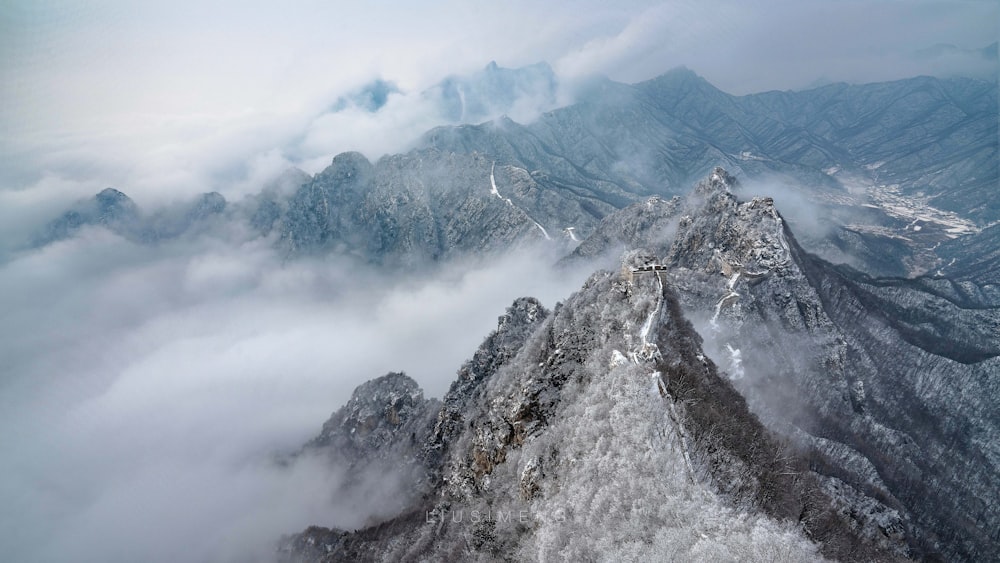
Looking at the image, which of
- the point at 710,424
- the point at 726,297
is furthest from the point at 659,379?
the point at 726,297

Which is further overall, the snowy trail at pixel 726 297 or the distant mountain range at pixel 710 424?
the snowy trail at pixel 726 297

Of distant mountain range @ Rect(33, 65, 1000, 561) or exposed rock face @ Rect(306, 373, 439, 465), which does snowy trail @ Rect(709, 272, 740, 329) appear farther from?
exposed rock face @ Rect(306, 373, 439, 465)

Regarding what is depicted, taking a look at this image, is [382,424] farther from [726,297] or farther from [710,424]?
[710,424]

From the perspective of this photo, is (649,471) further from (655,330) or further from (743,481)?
(655,330)

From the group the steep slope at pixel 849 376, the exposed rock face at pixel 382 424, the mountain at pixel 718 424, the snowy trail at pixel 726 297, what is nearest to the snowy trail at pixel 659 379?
the mountain at pixel 718 424

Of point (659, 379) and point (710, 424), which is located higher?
point (659, 379)

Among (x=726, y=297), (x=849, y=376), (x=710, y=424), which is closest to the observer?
(x=710, y=424)

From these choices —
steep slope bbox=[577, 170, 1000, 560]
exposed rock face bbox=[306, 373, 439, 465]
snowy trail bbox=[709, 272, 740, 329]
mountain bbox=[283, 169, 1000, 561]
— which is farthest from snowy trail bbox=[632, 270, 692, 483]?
exposed rock face bbox=[306, 373, 439, 465]

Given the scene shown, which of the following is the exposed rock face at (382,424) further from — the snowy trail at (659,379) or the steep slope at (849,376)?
the steep slope at (849,376)
